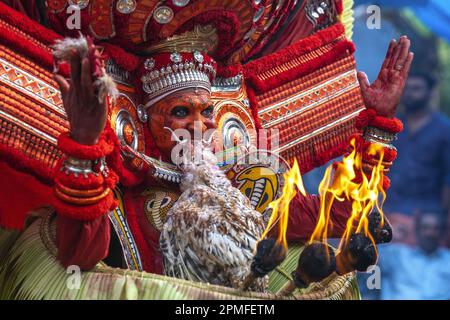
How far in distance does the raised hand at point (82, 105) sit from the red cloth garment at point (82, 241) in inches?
10.9

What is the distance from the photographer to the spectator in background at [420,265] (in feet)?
22.7

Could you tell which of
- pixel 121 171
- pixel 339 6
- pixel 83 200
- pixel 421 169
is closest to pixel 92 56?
pixel 83 200

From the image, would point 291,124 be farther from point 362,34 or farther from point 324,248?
point 362,34

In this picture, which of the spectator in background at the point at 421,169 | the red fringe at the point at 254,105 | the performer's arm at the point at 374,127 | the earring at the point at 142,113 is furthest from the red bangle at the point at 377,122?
the spectator in background at the point at 421,169

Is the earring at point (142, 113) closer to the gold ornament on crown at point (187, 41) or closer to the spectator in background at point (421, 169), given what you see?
the gold ornament on crown at point (187, 41)

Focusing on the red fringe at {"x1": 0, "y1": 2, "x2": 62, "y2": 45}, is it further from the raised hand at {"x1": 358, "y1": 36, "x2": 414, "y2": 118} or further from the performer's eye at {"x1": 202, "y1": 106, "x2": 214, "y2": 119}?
the raised hand at {"x1": 358, "y1": 36, "x2": 414, "y2": 118}

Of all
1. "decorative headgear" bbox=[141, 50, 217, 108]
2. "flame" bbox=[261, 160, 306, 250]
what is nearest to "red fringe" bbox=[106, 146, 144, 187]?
"decorative headgear" bbox=[141, 50, 217, 108]

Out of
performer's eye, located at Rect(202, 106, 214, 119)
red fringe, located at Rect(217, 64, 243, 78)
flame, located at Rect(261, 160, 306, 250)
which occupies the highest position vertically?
red fringe, located at Rect(217, 64, 243, 78)

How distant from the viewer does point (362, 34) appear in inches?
284

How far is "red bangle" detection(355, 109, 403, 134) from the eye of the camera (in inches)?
174

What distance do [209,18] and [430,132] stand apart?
10.2 feet

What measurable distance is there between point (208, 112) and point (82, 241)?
0.89m

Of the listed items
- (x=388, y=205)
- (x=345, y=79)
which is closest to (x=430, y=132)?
(x=388, y=205)

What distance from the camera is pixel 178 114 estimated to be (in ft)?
14.3
